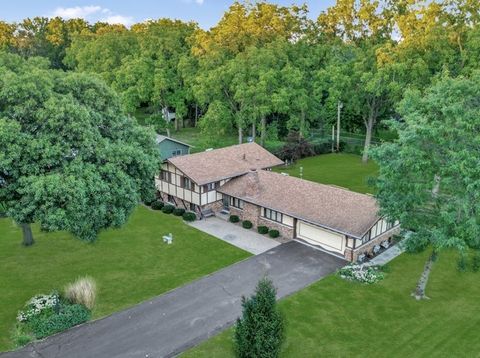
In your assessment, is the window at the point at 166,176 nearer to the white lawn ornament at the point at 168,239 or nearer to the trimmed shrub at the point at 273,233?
the white lawn ornament at the point at 168,239

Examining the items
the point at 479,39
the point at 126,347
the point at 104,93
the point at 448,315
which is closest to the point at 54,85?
the point at 104,93

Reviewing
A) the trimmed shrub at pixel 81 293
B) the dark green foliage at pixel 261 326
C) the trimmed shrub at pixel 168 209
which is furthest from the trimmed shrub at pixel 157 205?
the dark green foliage at pixel 261 326

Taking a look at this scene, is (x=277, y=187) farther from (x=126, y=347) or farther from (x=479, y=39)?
(x=479, y=39)

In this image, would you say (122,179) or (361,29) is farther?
(361,29)

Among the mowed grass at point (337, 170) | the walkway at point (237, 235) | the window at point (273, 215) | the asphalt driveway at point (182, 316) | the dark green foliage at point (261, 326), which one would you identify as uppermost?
the dark green foliage at point (261, 326)

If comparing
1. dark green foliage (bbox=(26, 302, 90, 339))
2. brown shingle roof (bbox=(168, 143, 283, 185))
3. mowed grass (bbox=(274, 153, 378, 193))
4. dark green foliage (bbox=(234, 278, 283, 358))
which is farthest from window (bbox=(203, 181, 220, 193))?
dark green foliage (bbox=(234, 278, 283, 358))

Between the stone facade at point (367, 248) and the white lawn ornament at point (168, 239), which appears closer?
the stone facade at point (367, 248)

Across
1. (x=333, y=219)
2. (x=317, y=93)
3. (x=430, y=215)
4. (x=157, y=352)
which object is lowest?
(x=157, y=352)

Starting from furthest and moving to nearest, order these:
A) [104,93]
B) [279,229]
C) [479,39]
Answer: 1. [479,39]
2. [279,229]
3. [104,93]
